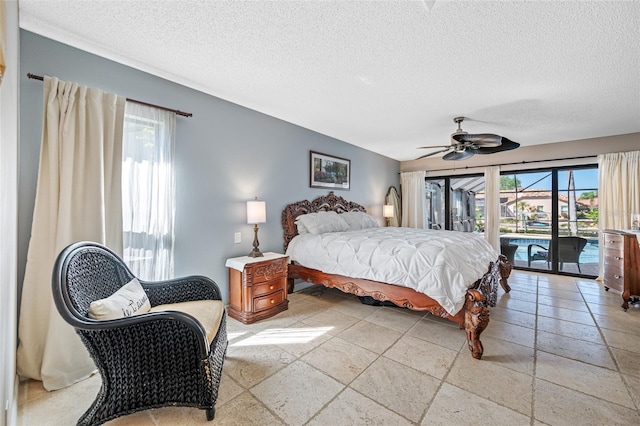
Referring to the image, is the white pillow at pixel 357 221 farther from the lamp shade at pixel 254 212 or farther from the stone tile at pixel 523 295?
the stone tile at pixel 523 295

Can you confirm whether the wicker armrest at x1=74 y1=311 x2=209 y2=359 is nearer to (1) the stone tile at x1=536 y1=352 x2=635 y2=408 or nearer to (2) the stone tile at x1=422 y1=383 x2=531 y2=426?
(2) the stone tile at x1=422 y1=383 x2=531 y2=426

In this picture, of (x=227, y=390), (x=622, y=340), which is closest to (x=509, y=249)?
(x=622, y=340)

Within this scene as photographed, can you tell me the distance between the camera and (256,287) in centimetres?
286

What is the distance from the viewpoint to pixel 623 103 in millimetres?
3074

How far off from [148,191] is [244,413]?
6.46 feet

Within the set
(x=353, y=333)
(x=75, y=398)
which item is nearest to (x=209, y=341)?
(x=75, y=398)

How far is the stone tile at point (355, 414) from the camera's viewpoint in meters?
1.50

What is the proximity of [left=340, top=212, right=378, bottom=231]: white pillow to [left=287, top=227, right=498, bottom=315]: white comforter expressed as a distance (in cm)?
100

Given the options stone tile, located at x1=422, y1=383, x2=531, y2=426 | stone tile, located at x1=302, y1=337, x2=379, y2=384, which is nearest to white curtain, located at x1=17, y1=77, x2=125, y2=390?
stone tile, located at x1=302, y1=337, x2=379, y2=384

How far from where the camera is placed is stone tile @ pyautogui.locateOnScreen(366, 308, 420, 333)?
2729 mm

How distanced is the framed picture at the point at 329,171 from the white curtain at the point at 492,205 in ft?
9.34

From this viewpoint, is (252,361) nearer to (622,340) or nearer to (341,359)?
(341,359)

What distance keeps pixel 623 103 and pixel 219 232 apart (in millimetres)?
4858

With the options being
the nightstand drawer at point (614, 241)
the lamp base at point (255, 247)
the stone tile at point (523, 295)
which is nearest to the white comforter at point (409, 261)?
the lamp base at point (255, 247)
